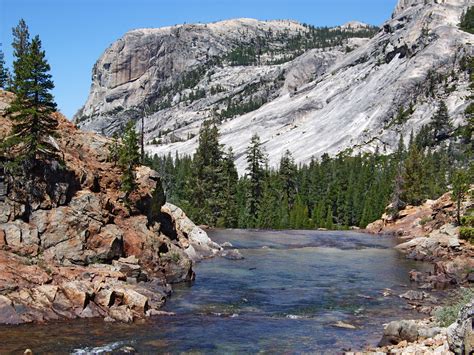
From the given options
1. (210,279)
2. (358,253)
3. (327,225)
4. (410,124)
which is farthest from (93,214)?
(410,124)

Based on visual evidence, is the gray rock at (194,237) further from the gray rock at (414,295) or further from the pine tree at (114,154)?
the gray rock at (414,295)

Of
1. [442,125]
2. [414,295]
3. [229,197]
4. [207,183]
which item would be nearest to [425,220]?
[229,197]

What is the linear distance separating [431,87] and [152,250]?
168 metres

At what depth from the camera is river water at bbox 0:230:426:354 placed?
25625 millimetres

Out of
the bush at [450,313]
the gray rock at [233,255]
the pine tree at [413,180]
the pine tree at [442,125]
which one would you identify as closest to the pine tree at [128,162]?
the gray rock at [233,255]

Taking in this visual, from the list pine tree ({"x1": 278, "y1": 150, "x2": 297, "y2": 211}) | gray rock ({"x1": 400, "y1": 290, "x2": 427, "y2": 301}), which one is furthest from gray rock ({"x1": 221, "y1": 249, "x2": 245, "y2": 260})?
pine tree ({"x1": 278, "y1": 150, "x2": 297, "y2": 211})

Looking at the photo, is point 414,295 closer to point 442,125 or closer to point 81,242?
point 81,242

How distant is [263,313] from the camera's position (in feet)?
108

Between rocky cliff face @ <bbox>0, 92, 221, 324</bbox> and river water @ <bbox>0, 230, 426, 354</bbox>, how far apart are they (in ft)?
5.53

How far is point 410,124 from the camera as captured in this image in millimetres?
178875

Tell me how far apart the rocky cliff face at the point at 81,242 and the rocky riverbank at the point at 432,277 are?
14.6 m

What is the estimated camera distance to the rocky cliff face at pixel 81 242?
96.9 ft

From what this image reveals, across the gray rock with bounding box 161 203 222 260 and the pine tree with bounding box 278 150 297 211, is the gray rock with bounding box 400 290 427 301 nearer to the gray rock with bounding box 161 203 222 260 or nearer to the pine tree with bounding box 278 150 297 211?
the gray rock with bounding box 161 203 222 260

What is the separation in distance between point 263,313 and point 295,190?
92.6 m
